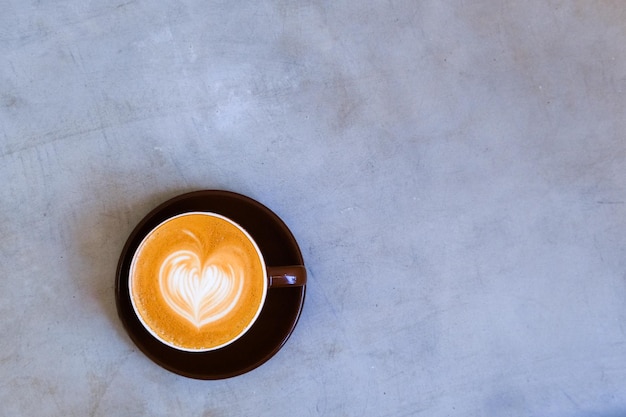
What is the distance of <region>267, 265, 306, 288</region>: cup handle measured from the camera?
97cm

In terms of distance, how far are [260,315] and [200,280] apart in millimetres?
141

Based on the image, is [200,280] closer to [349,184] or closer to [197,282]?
[197,282]

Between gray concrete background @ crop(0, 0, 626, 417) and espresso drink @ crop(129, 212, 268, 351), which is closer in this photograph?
espresso drink @ crop(129, 212, 268, 351)

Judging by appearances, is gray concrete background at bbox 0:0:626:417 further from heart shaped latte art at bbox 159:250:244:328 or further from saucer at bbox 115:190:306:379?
heart shaped latte art at bbox 159:250:244:328

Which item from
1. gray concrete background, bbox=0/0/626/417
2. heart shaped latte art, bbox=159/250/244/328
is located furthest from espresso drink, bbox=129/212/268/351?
gray concrete background, bbox=0/0/626/417

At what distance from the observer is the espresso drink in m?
0.96

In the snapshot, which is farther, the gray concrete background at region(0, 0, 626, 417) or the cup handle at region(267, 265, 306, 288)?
the gray concrete background at region(0, 0, 626, 417)

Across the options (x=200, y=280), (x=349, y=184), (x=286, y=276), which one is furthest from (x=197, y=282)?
(x=349, y=184)

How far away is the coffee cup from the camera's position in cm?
96

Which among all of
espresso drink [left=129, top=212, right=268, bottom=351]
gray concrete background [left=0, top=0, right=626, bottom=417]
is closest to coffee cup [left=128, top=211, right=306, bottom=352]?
espresso drink [left=129, top=212, right=268, bottom=351]

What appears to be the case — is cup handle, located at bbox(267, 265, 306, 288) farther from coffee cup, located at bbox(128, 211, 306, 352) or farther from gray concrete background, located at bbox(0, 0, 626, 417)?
gray concrete background, located at bbox(0, 0, 626, 417)

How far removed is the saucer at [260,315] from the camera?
3.33 feet

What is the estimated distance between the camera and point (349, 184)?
1117 millimetres

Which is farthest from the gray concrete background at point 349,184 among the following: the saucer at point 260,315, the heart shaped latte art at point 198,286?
the heart shaped latte art at point 198,286
